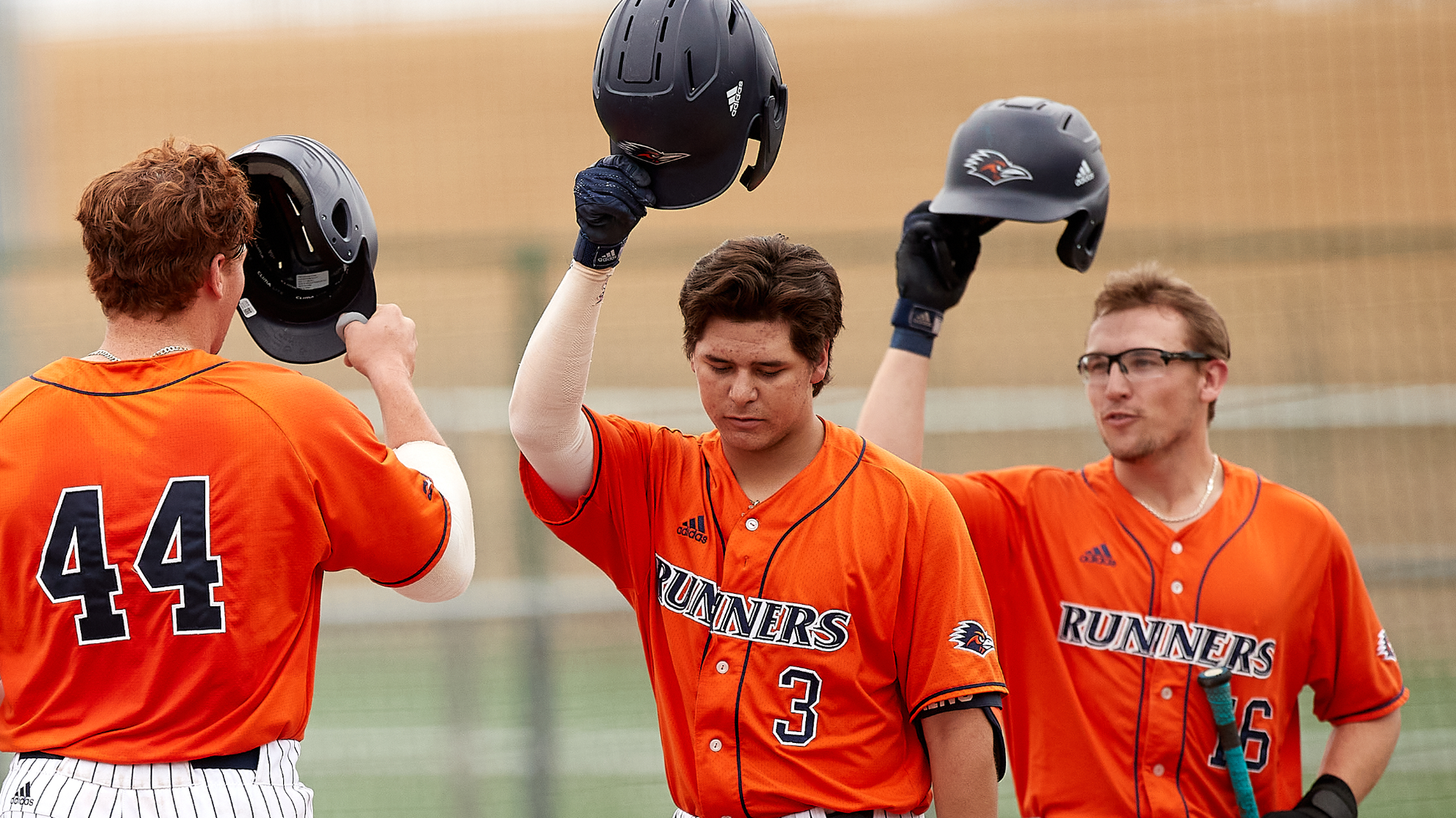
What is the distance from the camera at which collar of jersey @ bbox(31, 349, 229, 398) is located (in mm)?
2076

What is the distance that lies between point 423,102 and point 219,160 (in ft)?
32.6

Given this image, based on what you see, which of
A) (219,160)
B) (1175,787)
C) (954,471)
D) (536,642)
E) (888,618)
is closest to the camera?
(219,160)

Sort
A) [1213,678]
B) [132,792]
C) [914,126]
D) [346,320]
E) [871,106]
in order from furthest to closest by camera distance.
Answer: [871,106], [914,126], [1213,678], [346,320], [132,792]

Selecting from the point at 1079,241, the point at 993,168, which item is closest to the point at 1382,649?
the point at 1079,241

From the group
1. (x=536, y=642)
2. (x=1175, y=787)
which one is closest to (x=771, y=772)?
(x=1175, y=787)

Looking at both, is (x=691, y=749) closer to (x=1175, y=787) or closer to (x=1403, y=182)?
(x=1175, y=787)

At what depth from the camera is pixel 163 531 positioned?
203 centimetres

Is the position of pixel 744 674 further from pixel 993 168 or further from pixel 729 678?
pixel 993 168

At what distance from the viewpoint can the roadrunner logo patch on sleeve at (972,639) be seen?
2.29 metres

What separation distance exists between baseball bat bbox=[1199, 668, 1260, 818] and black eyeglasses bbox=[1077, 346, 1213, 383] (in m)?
0.67

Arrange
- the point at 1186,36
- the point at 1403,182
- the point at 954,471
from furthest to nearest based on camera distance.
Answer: the point at 1186,36, the point at 1403,182, the point at 954,471

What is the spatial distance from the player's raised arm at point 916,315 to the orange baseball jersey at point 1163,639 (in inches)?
8.3

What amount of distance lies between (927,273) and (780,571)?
3.19ft

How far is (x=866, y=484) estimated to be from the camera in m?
2.39
